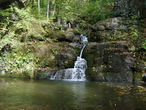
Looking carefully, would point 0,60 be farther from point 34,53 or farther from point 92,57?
point 92,57

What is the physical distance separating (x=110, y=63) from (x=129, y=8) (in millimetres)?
7654

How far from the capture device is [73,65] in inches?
470

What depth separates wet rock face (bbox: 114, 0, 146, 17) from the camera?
47.2 feet

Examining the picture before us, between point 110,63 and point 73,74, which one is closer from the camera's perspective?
point 110,63

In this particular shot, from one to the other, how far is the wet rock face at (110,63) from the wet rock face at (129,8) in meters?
5.07

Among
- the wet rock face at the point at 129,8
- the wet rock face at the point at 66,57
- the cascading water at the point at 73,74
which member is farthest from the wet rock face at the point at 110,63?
the wet rock face at the point at 129,8

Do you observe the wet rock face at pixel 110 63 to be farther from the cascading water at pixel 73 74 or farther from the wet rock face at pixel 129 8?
the wet rock face at pixel 129 8

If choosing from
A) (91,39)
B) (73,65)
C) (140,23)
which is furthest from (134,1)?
(73,65)

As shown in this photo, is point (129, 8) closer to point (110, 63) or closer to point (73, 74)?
point (110, 63)

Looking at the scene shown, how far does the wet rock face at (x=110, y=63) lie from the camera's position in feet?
32.8

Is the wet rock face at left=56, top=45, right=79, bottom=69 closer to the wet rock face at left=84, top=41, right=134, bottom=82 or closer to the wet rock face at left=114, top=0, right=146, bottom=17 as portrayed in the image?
the wet rock face at left=84, top=41, right=134, bottom=82

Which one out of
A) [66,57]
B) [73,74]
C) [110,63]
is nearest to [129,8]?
[110,63]

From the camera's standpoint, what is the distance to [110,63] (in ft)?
34.7

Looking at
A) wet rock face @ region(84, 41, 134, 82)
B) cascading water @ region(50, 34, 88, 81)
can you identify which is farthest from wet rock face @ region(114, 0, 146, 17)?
cascading water @ region(50, 34, 88, 81)
